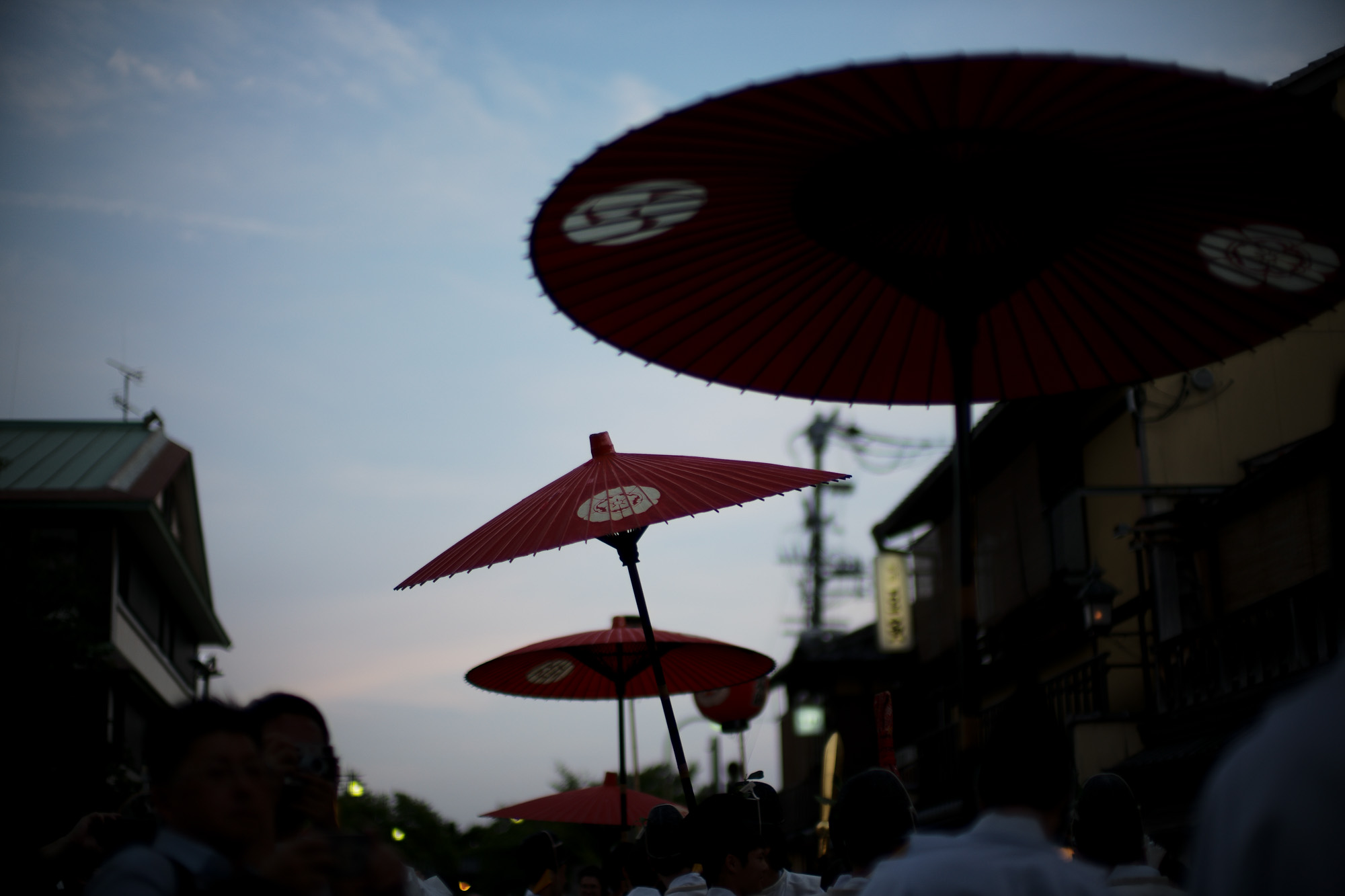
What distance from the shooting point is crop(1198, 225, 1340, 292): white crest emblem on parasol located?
3.04m

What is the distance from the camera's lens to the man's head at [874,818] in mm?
3182

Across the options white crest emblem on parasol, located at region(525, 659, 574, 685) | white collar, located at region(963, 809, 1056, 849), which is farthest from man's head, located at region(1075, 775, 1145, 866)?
white crest emblem on parasol, located at region(525, 659, 574, 685)

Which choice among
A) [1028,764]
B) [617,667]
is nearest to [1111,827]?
[1028,764]

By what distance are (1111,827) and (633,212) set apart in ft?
7.52

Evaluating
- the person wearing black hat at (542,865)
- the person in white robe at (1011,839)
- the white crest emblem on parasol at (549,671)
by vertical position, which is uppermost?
the white crest emblem on parasol at (549,671)

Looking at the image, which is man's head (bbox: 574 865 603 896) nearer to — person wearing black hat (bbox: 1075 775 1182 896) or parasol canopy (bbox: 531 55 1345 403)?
person wearing black hat (bbox: 1075 775 1182 896)

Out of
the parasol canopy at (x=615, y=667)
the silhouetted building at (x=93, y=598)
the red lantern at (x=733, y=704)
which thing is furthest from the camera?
the red lantern at (x=733, y=704)

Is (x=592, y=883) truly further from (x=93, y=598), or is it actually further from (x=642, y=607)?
(x=93, y=598)

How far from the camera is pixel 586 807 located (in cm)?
909

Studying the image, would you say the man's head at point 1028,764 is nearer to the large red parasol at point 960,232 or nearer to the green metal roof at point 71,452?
the large red parasol at point 960,232

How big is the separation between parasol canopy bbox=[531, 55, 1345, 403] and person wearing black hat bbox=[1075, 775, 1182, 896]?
1291mm

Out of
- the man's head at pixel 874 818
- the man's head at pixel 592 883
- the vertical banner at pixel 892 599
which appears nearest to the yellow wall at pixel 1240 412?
the man's head at pixel 592 883

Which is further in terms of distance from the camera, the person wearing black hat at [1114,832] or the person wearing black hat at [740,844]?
the person wearing black hat at [740,844]

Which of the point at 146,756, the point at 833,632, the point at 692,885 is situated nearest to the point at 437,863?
the point at 833,632
